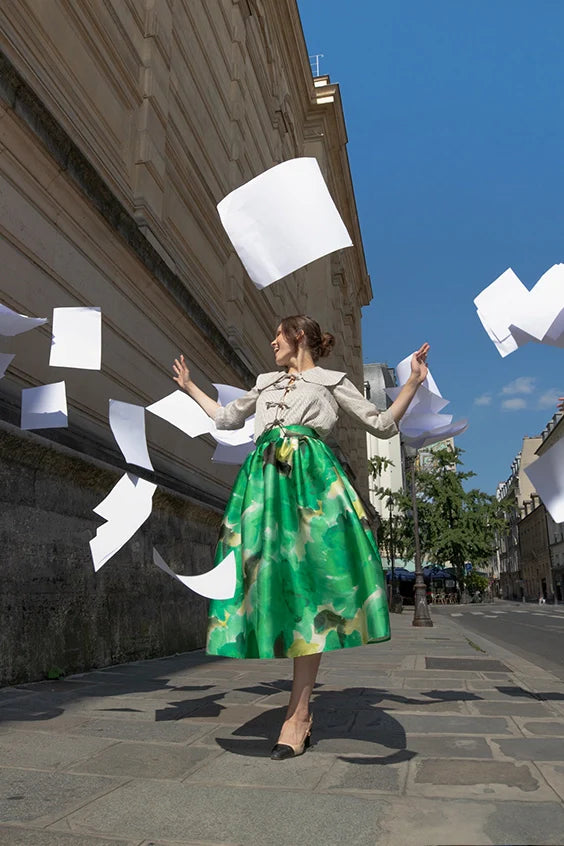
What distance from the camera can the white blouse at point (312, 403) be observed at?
2.97 metres

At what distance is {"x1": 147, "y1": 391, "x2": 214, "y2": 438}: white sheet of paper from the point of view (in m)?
3.68

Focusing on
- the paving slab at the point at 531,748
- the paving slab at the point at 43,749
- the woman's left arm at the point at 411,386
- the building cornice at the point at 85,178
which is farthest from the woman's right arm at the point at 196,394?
the building cornice at the point at 85,178

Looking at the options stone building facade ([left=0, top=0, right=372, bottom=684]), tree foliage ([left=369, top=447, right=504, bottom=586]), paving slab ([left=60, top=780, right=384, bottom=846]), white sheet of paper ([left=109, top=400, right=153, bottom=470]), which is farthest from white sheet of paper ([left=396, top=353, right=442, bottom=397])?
tree foliage ([left=369, top=447, right=504, bottom=586])

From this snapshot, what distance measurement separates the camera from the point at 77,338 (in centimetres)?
346

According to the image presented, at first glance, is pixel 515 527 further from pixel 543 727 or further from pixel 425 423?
pixel 543 727

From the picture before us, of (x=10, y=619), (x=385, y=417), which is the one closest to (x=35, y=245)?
(x=10, y=619)

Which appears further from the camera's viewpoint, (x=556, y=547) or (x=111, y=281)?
(x=556, y=547)

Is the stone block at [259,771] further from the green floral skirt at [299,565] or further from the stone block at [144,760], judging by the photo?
the green floral skirt at [299,565]

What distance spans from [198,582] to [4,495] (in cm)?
205

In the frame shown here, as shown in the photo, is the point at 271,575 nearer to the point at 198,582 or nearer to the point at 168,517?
the point at 198,582

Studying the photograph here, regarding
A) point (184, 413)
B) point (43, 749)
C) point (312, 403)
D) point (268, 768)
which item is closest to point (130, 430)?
point (184, 413)

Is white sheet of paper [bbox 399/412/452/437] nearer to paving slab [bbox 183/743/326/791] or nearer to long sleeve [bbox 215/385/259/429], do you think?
long sleeve [bbox 215/385/259/429]

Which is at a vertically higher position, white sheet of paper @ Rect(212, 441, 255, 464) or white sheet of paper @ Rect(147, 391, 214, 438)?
white sheet of paper @ Rect(147, 391, 214, 438)

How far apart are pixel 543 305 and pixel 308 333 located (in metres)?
1.31
